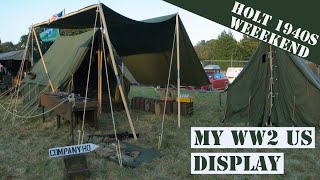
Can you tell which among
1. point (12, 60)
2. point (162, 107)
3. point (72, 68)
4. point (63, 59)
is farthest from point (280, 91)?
point (12, 60)

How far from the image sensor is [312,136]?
19.0 feet

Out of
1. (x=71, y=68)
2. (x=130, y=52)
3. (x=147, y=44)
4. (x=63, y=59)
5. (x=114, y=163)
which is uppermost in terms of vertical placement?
(x=147, y=44)

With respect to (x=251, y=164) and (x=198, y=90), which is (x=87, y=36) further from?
(x=198, y=90)

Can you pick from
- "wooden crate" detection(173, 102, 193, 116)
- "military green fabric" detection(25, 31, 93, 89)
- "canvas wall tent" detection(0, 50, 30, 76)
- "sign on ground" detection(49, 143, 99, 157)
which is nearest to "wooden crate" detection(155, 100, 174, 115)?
"wooden crate" detection(173, 102, 193, 116)

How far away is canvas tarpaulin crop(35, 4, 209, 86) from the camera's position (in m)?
6.98

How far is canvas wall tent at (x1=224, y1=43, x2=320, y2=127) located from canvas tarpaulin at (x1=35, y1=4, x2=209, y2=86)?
5.16 feet

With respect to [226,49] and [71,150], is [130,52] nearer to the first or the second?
[71,150]

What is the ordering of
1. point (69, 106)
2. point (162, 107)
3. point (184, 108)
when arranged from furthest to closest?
point (162, 107) → point (184, 108) → point (69, 106)

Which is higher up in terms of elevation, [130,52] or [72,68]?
[130,52]

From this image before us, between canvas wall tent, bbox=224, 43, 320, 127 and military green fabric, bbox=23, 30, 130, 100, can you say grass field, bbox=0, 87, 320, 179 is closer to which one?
canvas wall tent, bbox=224, 43, 320, 127

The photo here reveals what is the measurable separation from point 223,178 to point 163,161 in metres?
1.00

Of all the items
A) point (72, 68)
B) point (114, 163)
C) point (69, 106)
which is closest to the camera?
point (114, 163)

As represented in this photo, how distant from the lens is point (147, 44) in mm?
8867

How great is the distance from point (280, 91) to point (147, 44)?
3.39m
